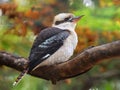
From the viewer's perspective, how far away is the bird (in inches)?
52.2

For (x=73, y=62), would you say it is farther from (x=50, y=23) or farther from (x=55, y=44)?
(x=50, y=23)

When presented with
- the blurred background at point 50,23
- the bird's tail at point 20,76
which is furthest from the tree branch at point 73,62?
the blurred background at point 50,23

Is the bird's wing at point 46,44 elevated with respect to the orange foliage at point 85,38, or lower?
elevated

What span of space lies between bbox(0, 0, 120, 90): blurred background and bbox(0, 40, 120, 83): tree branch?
0.13 meters

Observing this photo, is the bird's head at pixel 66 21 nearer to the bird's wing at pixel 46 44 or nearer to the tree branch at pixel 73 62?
the bird's wing at pixel 46 44

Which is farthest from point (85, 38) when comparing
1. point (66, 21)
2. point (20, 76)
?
point (20, 76)

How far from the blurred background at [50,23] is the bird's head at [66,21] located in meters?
0.03

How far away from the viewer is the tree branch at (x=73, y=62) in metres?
1.05

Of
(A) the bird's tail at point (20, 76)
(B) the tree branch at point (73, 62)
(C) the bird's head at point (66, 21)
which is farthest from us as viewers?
(C) the bird's head at point (66, 21)

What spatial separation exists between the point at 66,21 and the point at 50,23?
0.11 metres

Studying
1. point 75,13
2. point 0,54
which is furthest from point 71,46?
point 0,54

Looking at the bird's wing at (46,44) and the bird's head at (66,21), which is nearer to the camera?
the bird's wing at (46,44)

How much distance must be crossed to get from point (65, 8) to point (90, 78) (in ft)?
0.97

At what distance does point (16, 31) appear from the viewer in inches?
61.2
